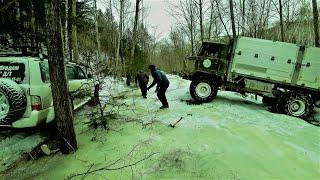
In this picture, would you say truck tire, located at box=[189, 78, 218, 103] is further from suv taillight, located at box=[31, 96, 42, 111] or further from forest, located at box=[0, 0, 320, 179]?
suv taillight, located at box=[31, 96, 42, 111]

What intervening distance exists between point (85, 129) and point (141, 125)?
50.6 inches

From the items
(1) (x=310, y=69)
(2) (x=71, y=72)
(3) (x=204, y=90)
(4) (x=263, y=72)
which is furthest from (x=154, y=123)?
(1) (x=310, y=69)

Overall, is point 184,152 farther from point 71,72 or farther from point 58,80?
point 71,72

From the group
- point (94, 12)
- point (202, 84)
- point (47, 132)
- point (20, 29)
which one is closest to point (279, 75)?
point (202, 84)

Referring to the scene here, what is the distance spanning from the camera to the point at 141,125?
310 inches

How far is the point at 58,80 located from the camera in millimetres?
6102

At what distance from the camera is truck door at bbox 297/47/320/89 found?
12.0 m

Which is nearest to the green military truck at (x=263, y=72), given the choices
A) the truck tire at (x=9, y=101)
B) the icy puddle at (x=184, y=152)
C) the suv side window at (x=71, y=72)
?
the icy puddle at (x=184, y=152)

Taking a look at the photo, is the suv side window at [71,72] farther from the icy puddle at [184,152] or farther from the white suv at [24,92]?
the white suv at [24,92]

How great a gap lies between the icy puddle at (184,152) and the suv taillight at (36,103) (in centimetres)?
102

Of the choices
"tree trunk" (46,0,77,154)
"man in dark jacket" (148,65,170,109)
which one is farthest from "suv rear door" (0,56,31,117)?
"man in dark jacket" (148,65,170,109)

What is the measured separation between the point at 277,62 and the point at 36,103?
28.8ft

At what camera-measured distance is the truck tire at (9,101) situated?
242 inches

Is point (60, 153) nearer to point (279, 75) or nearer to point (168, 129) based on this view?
point (168, 129)
